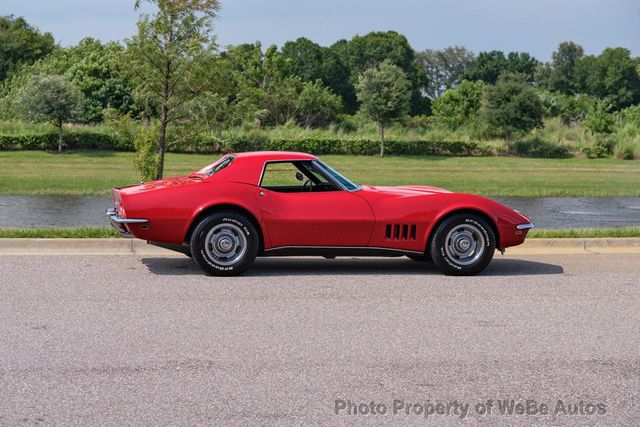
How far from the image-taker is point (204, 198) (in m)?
8.96

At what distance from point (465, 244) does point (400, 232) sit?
2.26 ft

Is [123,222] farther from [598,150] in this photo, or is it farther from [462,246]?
[598,150]

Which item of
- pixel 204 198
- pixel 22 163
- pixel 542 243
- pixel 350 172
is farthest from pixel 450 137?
pixel 204 198

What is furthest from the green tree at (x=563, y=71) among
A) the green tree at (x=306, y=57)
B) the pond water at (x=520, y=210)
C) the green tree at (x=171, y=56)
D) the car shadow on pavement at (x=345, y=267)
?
the car shadow on pavement at (x=345, y=267)

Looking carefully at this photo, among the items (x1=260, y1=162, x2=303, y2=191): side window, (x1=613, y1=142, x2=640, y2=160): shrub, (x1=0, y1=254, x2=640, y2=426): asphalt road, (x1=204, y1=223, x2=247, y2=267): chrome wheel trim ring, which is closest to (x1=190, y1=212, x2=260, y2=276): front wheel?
(x1=204, y1=223, x2=247, y2=267): chrome wheel trim ring

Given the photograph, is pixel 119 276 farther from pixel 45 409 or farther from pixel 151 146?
pixel 151 146

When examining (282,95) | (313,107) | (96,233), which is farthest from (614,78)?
(96,233)

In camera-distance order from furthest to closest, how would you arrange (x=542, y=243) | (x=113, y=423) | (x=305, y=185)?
(x=542, y=243) < (x=305, y=185) < (x=113, y=423)

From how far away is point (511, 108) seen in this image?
44.8 m

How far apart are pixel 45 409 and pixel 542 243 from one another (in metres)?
8.03

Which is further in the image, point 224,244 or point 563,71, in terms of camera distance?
point 563,71

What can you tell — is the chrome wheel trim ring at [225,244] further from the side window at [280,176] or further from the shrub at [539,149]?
the shrub at [539,149]

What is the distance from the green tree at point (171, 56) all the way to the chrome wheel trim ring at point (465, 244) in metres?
8.47

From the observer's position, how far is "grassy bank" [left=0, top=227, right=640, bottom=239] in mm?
11062
